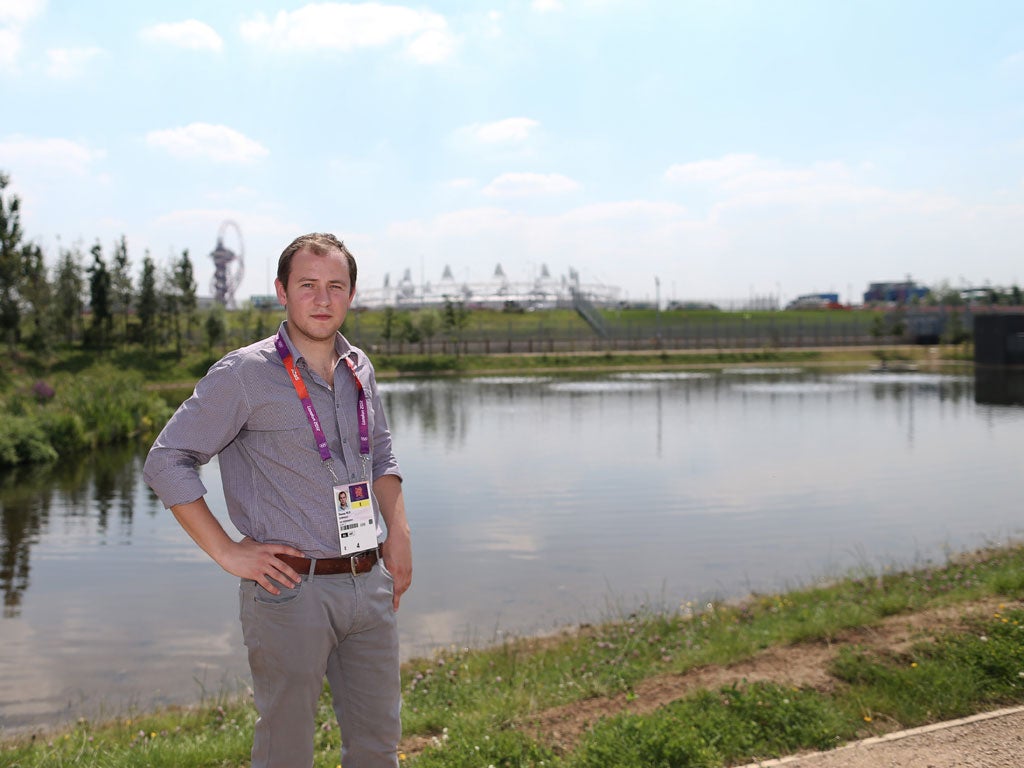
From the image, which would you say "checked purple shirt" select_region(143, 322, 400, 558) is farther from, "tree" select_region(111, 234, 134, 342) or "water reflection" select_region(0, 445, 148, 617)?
"tree" select_region(111, 234, 134, 342)

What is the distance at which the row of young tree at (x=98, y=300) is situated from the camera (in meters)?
44.7

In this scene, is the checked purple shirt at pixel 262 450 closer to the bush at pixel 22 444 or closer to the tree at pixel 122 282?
the bush at pixel 22 444

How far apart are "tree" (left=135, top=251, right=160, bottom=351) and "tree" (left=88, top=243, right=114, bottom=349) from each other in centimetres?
174

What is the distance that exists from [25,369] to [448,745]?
148ft

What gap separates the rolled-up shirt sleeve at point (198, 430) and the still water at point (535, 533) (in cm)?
504

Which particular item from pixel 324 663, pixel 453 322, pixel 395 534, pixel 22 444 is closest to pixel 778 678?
pixel 395 534

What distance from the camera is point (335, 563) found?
309cm

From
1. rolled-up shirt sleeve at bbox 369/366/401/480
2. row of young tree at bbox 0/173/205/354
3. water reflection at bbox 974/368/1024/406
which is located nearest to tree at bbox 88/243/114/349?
row of young tree at bbox 0/173/205/354

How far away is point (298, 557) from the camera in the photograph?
3033 millimetres

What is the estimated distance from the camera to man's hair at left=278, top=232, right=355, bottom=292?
323 centimetres

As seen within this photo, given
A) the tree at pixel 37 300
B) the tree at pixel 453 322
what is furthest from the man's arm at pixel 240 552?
the tree at pixel 453 322

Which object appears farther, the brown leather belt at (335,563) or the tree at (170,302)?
the tree at (170,302)

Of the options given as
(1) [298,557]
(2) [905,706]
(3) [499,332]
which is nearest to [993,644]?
(2) [905,706]

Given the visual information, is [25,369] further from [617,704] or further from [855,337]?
[855,337]
